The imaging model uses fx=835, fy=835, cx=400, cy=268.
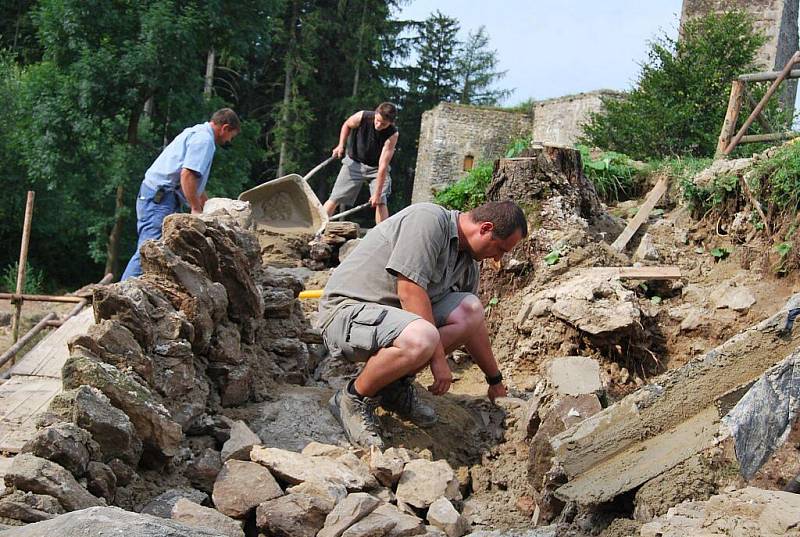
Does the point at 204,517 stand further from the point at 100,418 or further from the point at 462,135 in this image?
the point at 462,135

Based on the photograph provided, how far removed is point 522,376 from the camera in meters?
5.14

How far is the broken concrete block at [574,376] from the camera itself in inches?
156

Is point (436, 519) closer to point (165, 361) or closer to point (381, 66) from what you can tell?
point (165, 361)

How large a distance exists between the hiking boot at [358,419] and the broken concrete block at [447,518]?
54 centimetres

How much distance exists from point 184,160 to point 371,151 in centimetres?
258

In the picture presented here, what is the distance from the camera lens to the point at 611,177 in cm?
777

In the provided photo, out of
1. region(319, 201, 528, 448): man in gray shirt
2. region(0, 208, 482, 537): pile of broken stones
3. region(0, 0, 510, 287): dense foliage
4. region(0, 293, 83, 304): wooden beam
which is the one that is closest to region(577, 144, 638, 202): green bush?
region(319, 201, 528, 448): man in gray shirt

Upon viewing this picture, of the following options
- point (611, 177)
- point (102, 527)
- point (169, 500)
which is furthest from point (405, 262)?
point (611, 177)

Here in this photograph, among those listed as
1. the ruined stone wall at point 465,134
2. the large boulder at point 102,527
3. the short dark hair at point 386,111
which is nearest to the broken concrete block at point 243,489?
the large boulder at point 102,527

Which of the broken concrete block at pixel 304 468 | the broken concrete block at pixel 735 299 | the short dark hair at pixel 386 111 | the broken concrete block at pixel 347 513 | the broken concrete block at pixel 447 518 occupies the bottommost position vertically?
the broken concrete block at pixel 447 518

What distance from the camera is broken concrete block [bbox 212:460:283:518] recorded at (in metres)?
3.18

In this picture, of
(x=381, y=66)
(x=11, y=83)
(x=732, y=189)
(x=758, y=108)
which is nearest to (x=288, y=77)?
(x=381, y=66)

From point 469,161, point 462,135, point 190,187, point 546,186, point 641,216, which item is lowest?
point 190,187

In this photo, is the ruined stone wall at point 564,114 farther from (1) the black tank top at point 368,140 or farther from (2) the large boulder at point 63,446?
(2) the large boulder at point 63,446
